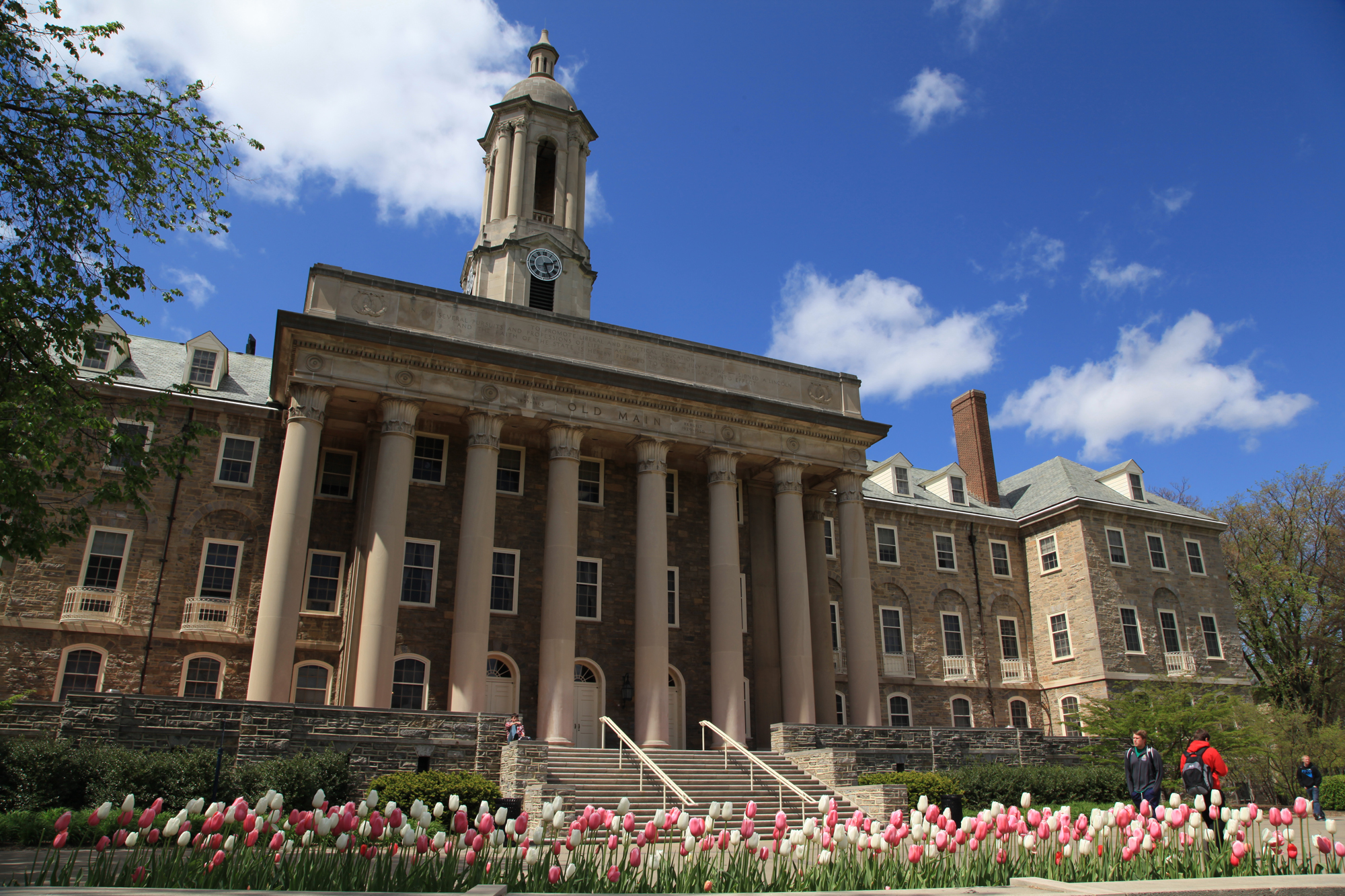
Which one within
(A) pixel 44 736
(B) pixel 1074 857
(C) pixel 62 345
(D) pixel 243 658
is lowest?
(B) pixel 1074 857

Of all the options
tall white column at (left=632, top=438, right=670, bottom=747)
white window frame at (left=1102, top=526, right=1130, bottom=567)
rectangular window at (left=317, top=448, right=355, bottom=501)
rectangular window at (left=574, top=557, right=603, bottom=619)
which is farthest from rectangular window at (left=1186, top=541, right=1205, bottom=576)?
rectangular window at (left=317, top=448, right=355, bottom=501)

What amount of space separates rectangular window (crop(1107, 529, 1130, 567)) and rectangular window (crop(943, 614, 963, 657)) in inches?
285

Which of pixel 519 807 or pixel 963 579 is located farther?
pixel 963 579

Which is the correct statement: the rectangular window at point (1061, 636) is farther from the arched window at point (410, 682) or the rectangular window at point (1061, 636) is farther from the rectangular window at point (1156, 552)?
the arched window at point (410, 682)

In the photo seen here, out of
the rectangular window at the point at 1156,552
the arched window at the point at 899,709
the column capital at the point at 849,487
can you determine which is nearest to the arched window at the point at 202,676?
the column capital at the point at 849,487

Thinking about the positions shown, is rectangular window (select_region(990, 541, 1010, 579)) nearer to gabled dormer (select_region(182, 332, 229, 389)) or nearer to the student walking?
the student walking

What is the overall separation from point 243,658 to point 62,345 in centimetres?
1584

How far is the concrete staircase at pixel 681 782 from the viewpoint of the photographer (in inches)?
849

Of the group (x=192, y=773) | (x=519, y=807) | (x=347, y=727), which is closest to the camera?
(x=192, y=773)

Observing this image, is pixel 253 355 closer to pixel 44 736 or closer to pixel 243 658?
pixel 243 658

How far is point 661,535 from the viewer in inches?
1190

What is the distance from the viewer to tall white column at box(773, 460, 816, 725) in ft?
101

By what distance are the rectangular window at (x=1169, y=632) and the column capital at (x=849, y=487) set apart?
17.8 meters

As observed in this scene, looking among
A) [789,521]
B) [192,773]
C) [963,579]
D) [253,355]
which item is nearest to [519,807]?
[192,773]
